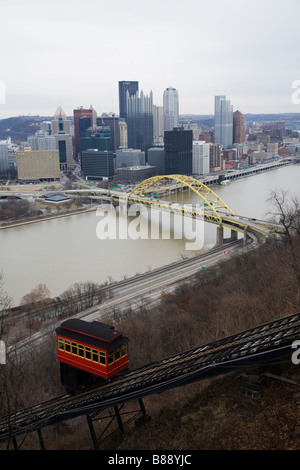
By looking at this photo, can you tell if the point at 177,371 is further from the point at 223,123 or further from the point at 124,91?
the point at 124,91

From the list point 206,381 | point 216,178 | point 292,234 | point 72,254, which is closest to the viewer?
point 206,381

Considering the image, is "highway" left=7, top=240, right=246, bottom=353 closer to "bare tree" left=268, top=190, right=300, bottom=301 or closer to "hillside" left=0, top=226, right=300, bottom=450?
"hillside" left=0, top=226, right=300, bottom=450

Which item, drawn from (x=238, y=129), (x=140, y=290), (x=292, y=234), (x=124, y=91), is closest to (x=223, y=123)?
(x=238, y=129)

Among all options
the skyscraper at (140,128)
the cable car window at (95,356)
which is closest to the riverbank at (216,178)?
the skyscraper at (140,128)

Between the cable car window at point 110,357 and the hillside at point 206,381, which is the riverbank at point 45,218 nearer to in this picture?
the hillside at point 206,381

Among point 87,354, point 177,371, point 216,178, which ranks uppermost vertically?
point 177,371
